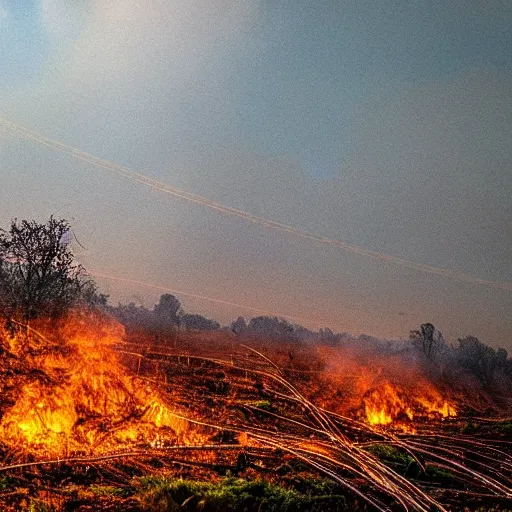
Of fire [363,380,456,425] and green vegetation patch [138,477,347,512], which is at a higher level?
fire [363,380,456,425]

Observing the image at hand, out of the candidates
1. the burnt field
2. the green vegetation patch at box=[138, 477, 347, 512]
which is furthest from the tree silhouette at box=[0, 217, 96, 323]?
the green vegetation patch at box=[138, 477, 347, 512]

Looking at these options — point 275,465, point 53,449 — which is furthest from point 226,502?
point 53,449

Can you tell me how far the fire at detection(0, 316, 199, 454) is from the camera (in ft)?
39.7

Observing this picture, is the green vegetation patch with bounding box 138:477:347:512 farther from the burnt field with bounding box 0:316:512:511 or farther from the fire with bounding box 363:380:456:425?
the fire with bounding box 363:380:456:425

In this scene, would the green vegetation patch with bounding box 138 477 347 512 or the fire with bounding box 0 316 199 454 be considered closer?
the green vegetation patch with bounding box 138 477 347 512

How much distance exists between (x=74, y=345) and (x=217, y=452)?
22.1 ft

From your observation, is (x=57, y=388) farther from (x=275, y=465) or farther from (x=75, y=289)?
(x=75, y=289)

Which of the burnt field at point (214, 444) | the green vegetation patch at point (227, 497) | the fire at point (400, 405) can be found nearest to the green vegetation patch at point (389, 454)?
the burnt field at point (214, 444)

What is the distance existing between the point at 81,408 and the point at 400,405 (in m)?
13.7

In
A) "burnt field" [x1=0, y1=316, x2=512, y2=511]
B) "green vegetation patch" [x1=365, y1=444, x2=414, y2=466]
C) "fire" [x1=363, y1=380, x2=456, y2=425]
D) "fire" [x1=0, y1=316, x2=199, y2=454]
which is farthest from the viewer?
"fire" [x1=363, y1=380, x2=456, y2=425]

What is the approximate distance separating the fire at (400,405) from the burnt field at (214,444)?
9cm

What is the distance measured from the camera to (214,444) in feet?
44.2

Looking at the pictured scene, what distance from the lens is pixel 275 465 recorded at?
40.8ft

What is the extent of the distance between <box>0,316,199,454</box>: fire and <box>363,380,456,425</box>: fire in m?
9.03
